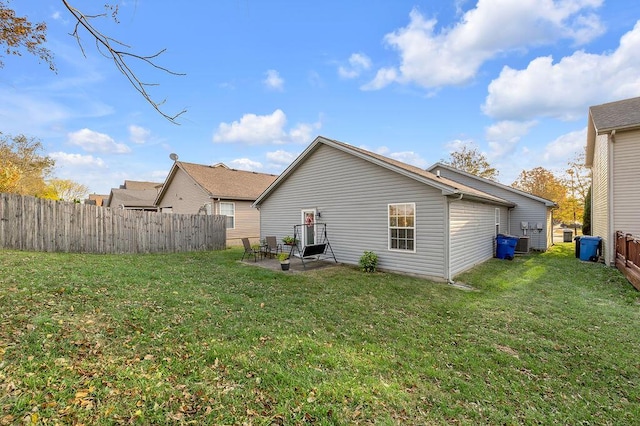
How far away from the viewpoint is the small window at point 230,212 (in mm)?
17109

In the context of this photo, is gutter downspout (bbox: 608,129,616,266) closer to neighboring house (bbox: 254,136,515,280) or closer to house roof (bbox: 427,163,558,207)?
neighboring house (bbox: 254,136,515,280)

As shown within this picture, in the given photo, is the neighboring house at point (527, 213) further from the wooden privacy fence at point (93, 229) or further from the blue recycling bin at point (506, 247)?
the wooden privacy fence at point (93, 229)

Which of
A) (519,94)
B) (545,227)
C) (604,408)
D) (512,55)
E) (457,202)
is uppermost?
(512,55)

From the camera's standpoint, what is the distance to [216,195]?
16.3m

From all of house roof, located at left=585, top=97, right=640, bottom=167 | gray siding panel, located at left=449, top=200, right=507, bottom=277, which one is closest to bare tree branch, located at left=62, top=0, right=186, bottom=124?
gray siding panel, located at left=449, top=200, right=507, bottom=277

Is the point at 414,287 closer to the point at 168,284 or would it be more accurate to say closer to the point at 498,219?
the point at 168,284

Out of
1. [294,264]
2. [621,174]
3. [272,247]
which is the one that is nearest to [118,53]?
[294,264]

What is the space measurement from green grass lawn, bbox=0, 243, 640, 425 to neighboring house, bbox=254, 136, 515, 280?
6.40ft

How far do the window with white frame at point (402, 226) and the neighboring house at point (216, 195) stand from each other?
33.2 feet

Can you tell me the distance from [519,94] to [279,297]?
43.7ft

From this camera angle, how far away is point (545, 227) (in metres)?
15.0

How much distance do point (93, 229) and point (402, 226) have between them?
11313 millimetres

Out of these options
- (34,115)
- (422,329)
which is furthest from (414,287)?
(34,115)

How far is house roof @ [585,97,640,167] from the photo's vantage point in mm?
8984
